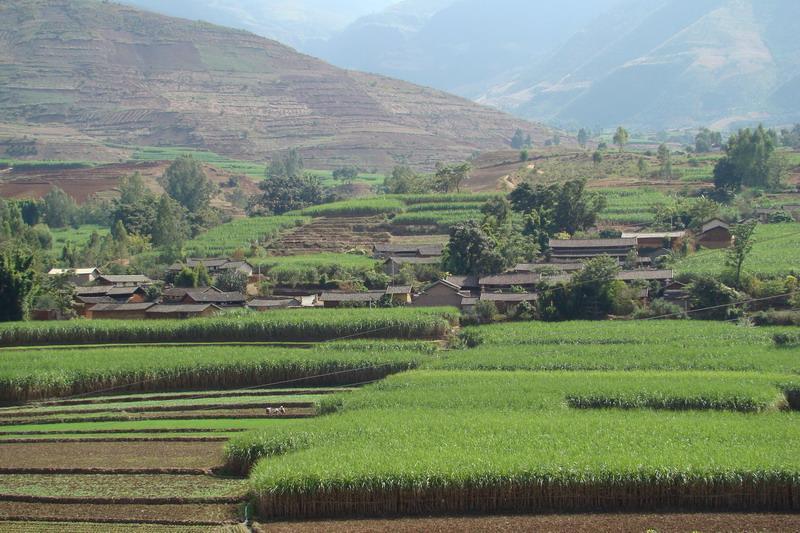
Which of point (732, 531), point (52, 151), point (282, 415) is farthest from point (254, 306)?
point (52, 151)

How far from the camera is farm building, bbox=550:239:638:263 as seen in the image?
76625 millimetres

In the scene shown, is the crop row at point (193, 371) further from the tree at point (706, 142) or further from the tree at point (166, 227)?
the tree at point (706, 142)

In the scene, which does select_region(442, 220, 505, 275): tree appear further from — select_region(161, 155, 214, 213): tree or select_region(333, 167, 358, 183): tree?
select_region(333, 167, 358, 183): tree

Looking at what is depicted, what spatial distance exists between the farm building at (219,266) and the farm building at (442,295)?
17454mm

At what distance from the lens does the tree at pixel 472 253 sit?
238 ft

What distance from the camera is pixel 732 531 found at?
28297 millimetres

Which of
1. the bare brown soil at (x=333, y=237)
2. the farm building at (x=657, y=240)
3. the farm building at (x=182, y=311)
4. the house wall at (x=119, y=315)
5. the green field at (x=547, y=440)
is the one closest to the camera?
the green field at (x=547, y=440)

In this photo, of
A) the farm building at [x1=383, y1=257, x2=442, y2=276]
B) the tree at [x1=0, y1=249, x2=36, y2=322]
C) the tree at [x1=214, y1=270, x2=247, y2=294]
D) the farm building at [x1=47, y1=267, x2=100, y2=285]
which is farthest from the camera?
the farm building at [x1=47, y1=267, x2=100, y2=285]

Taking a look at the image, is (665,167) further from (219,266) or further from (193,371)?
(193,371)

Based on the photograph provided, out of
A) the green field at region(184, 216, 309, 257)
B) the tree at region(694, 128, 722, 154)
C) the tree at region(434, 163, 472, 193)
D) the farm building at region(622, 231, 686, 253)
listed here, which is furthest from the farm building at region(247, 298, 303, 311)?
the tree at region(694, 128, 722, 154)

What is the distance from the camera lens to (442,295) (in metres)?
66.8

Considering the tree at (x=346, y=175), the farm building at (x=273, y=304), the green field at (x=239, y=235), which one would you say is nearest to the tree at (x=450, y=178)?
the green field at (x=239, y=235)

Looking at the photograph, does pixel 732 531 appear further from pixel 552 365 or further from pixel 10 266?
pixel 10 266

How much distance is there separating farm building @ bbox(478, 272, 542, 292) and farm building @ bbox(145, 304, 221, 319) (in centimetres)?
1695
